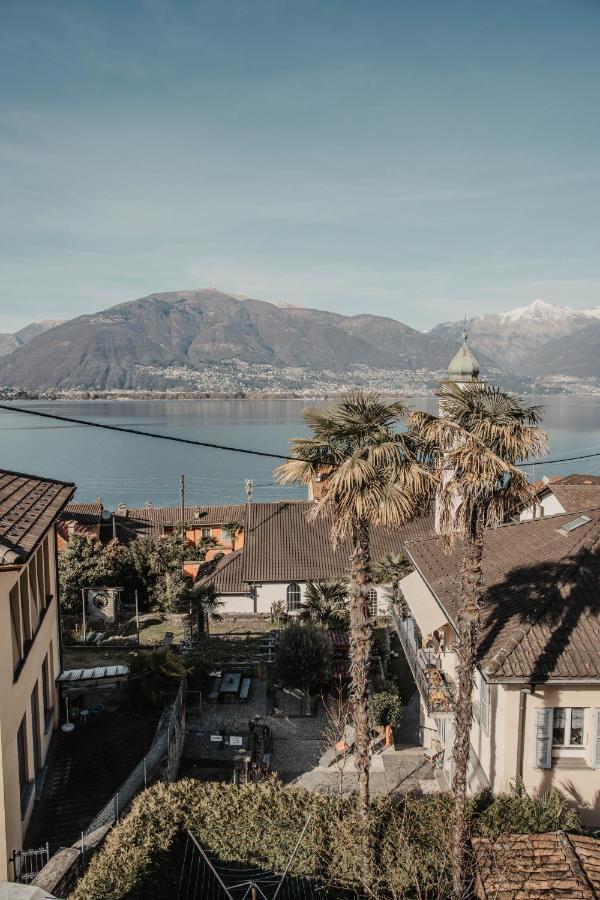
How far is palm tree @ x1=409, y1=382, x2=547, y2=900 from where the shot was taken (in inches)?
379

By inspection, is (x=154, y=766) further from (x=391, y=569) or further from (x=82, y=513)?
(x=82, y=513)

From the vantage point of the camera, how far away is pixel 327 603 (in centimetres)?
2752

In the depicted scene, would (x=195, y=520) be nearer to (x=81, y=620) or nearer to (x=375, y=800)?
(x=81, y=620)

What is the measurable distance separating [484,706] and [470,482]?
21.4 feet

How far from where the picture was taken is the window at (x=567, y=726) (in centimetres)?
1277

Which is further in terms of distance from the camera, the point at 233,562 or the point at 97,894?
the point at 233,562

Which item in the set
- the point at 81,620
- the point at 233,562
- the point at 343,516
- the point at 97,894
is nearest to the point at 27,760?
the point at 97,894

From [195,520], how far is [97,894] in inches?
1583

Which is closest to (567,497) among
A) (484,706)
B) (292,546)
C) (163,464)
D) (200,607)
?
(292,546)

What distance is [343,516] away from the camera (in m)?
10.8

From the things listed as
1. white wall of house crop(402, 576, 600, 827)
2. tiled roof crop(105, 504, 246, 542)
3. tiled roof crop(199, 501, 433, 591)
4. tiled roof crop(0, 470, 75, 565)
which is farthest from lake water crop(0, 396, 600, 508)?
white wall of house crop(402, 576, 600, 827)

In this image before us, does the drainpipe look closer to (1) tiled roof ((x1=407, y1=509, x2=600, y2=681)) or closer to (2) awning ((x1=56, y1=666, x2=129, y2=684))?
(1) tiled roof ((x1=407, y1=509, x2=600, y2=681))

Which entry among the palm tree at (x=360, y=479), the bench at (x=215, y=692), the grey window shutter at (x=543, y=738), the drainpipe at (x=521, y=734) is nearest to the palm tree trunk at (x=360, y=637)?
the palm tree at (x=360, y=479)

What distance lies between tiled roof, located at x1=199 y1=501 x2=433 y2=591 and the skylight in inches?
529
